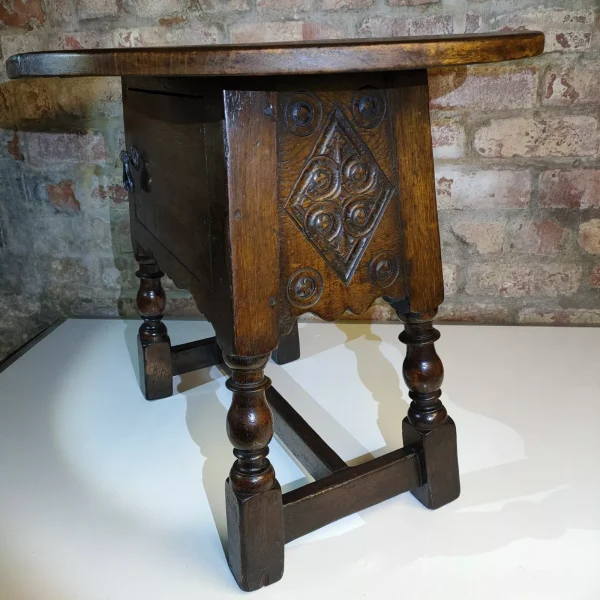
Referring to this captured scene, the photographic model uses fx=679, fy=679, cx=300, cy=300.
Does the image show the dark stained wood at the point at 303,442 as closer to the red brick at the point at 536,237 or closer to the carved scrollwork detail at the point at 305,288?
the carved scrollwork detail at the point at 305,288

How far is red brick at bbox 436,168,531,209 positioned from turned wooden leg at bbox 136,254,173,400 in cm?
88

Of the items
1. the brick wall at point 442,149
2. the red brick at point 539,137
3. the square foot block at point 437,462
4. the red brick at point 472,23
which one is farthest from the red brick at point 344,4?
the square foot block at point 437,462

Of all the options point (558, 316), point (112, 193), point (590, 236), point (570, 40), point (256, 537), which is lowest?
point (256, 537)

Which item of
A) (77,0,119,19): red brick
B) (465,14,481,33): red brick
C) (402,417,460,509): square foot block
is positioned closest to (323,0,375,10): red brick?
(465,14,481,33): red brick

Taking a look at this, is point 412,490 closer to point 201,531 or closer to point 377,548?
point 377,548

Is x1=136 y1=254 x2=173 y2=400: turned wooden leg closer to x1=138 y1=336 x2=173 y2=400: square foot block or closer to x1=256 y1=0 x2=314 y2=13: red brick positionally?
x1=138 y1=336 x2=173 y2=400: square foot block

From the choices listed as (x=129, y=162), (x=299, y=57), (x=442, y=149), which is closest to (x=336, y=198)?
(x=299, y=57)

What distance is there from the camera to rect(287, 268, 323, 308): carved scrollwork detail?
107 centimetres

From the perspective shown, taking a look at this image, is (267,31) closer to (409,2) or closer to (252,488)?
(409,2)

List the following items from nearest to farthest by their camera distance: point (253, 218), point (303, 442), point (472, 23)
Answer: point (253, 218), point (303, 442), point (472, 23)

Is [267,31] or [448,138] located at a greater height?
[267,31]

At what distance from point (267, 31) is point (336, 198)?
3.45ft

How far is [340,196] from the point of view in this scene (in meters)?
1.08

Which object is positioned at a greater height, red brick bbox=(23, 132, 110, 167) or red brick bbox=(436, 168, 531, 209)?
red brick bbox=(23, 132, 110, 167)
